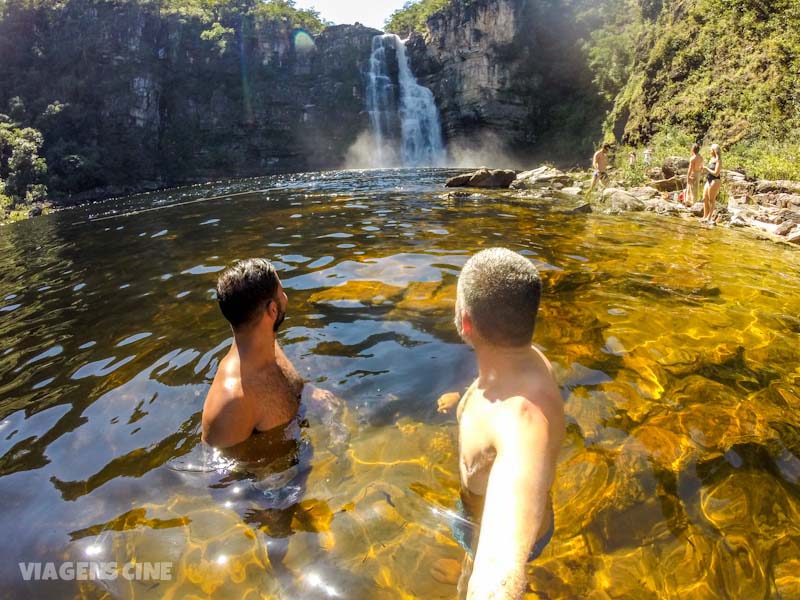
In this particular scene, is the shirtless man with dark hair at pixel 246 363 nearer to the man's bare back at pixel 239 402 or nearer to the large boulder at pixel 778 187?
the man's bare back at pixel 239 402

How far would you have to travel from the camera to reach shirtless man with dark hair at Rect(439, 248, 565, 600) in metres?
1.35

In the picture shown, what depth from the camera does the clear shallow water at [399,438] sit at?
210 centimetres

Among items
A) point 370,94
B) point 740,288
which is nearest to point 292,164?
point 370,94

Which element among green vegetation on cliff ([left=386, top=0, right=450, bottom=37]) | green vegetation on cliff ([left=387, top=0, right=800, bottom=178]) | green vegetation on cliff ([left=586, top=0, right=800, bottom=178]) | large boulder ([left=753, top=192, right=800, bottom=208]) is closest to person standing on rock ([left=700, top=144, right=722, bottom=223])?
large boulder ([left=753, top=192, right=800, bottom=208])

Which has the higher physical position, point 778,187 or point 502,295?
point 502,295

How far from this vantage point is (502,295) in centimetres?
180

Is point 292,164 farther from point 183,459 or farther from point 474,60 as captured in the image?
point 183,459

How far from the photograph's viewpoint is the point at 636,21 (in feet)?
116

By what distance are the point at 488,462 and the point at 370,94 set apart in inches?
2024

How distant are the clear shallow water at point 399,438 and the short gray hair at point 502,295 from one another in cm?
117

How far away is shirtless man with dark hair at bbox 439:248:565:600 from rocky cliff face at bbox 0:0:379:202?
51.7 metres

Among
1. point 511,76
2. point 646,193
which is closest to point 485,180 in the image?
point 646,193

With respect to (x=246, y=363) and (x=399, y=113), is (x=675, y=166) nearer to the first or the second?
(x=246, y=363)

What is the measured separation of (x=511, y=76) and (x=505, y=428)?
50692 mm
